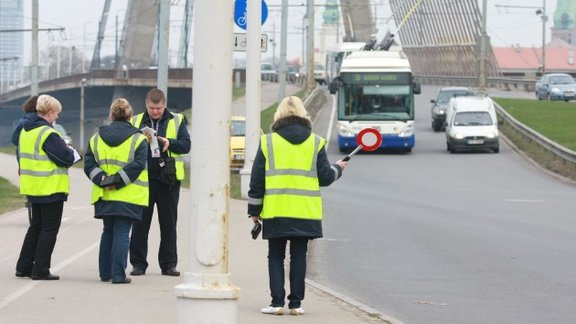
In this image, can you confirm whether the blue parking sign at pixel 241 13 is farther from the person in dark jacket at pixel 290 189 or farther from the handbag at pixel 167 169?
the person in dark jacket at pixel 290 189

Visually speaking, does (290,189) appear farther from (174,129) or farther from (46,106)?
(46,106)

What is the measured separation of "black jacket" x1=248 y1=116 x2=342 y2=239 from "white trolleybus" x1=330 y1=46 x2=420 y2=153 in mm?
35085

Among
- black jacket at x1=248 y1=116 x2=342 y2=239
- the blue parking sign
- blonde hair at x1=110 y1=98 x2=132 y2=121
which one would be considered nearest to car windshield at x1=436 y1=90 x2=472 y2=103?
the blue parking sign

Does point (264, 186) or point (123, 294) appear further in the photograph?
point (123, 294)

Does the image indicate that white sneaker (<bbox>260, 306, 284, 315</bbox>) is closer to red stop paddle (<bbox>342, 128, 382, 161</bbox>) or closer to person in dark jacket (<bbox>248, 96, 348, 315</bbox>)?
person in dark jacket (<bbox>248, 96, 348, 315</bbox>)

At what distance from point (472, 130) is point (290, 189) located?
3736 centimetres

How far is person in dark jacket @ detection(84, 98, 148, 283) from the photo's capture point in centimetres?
1248

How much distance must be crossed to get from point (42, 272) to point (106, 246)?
2.08 feet

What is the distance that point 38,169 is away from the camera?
1297cm

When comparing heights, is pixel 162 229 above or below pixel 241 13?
below

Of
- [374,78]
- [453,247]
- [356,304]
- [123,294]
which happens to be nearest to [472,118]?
[374,78]

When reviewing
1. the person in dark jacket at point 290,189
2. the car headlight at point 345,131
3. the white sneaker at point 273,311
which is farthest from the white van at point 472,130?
the white sneaker at point 273,311

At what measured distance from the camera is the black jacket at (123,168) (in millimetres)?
12477

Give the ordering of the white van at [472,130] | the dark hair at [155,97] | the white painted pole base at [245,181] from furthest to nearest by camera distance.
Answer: the white van at [472,130] → the white painted pole base at [245,181] → the dark hair at [155,97]
